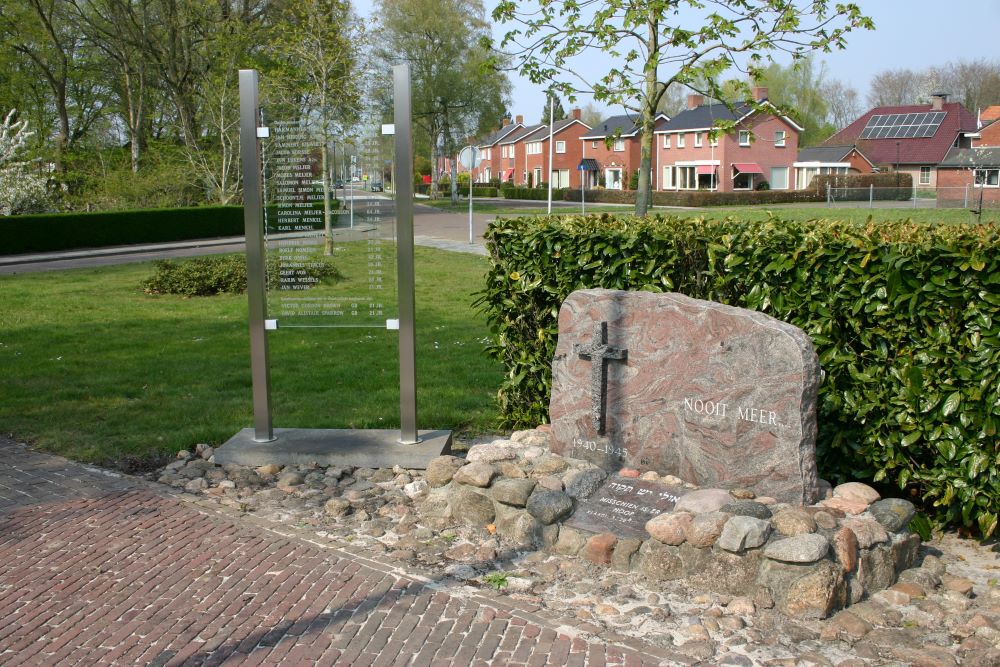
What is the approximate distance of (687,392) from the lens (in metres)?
5.61

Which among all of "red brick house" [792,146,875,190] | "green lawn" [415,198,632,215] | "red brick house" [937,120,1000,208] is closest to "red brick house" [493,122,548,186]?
"green lawn" [415,198,632,215]

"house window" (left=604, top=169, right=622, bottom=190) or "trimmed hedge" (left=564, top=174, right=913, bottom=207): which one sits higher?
"house window" (left=604, top=169, right=622, bottom=190)

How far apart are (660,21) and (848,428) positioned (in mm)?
7850

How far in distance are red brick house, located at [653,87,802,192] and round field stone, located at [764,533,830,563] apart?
198 ft

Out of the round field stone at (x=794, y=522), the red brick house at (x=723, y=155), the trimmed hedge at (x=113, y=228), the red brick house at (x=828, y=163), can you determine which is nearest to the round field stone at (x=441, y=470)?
the round field stone at (x=794, y=522)

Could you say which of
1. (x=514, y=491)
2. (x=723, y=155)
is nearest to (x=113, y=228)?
(x=514, y=491)

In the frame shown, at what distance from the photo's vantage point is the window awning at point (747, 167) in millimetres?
63375

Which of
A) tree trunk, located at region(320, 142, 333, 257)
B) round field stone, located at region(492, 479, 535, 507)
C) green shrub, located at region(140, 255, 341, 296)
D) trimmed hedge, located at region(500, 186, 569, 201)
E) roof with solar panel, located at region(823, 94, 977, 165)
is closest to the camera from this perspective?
round field stone, located at region(492, 479, 535, 507)

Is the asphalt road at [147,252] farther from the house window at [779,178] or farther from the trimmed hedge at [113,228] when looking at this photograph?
the house window at [779,178]

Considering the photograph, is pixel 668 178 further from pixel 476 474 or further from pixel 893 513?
pixel 893 513

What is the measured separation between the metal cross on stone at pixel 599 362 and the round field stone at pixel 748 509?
1.23 m

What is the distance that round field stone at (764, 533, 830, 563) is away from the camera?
14.8 ft

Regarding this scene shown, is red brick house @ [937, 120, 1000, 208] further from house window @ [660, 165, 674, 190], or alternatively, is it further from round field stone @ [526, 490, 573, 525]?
round field stone @ [526, 490, 573, 525]

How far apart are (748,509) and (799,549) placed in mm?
411
